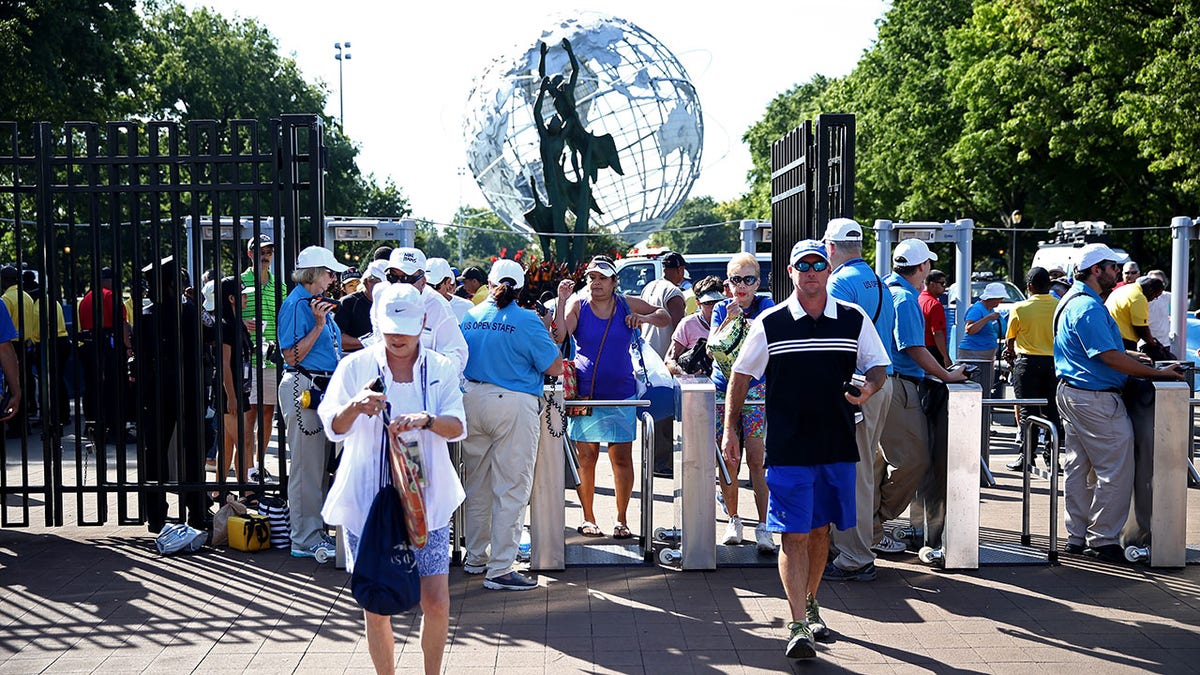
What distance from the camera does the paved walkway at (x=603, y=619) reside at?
571 cm

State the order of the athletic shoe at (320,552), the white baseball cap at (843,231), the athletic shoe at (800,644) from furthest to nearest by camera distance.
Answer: the athletic shoe at (320,552) → the white baseball cap at (843,231) → the athletic shoe at (800,644)

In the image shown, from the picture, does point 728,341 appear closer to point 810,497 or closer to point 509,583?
point 509,583

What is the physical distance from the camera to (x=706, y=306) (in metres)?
10.4

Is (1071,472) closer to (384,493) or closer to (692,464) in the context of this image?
(692,464)

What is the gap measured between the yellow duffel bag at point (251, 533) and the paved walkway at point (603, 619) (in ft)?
0.51

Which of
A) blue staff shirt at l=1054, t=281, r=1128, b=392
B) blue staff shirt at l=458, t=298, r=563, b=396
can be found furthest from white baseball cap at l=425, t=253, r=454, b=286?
blue staff shirt at l=1054, t=281, r=1128, b=392

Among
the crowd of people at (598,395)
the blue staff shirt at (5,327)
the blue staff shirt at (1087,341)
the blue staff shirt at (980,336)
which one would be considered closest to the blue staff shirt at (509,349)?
the crowd of people at (598,395)

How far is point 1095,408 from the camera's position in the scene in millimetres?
7551

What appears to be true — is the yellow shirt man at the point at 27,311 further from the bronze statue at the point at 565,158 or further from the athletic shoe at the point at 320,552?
the bronze statue at the point at 565,158

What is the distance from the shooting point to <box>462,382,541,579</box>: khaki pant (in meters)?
6.98

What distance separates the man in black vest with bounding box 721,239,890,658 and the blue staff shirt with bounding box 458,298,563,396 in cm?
156

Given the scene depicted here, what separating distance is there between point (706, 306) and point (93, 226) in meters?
4.94

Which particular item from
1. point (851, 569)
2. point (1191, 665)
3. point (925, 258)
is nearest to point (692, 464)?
point (851, 569)

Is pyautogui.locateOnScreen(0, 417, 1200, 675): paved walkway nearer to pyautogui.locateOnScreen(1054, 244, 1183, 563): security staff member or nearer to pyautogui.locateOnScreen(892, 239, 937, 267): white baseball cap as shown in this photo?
pyautogui.locateOnScreen(1054, 244, 1183, 563): security staff member
